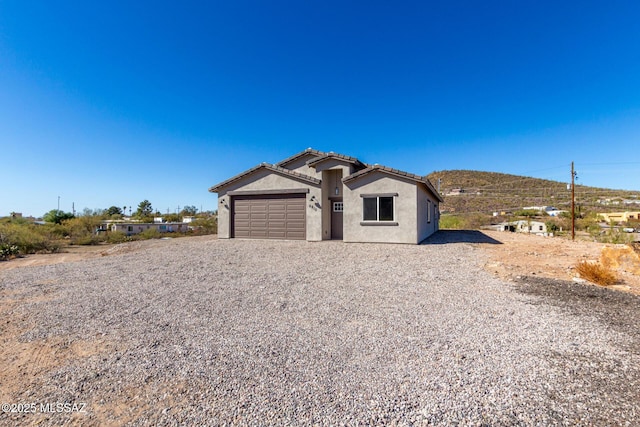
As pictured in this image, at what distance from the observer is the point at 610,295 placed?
5.71 metres

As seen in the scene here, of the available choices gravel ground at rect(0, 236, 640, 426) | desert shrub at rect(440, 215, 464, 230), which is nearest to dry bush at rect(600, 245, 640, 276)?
gravel ground at rect(0, 236, 640, 426)

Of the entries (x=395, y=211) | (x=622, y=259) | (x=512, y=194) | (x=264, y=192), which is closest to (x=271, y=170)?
(x=264, y=192)

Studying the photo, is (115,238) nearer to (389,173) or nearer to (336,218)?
(336,218)

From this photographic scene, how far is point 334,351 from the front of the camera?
3494 millimetres

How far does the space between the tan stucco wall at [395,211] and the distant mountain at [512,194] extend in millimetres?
26428

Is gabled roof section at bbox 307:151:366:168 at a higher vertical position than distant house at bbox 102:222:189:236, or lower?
higher

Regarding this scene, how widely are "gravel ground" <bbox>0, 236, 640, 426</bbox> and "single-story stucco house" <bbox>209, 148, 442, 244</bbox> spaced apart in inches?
246

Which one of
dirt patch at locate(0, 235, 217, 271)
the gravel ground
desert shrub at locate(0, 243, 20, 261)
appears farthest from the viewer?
desert shrub at locate(0, 243, 20, 261)

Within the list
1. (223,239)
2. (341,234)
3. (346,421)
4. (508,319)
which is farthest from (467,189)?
(346,421)

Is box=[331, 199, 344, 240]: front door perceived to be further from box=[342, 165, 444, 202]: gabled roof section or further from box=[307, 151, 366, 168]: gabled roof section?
box=[307, 151, 366, 168]: gabled roof section

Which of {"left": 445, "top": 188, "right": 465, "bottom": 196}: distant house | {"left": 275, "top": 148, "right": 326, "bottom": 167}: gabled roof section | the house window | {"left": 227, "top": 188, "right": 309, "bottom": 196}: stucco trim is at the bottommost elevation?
the house window

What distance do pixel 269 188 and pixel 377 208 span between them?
5.82m

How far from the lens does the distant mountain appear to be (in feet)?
136

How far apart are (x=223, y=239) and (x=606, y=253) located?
50.9ft
